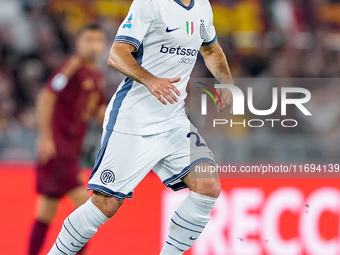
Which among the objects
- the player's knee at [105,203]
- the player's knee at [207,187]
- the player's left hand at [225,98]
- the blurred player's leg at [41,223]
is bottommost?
the blurred player's leg at [41,223]

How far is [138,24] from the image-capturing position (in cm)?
322

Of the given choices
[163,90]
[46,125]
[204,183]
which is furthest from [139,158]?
[46,125]

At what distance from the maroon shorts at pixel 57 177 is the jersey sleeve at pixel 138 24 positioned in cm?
201

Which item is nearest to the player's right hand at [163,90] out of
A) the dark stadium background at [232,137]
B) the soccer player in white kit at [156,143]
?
the soccer player in white kit at [156,143]

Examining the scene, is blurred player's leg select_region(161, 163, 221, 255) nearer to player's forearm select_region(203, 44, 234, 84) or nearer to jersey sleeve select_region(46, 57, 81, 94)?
player's forearm select_region(203, 44, 234, 84)

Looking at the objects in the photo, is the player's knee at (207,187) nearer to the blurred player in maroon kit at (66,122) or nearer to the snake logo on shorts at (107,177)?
the snake logo on shorts at (107,177)

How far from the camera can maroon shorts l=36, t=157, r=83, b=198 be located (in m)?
4.89

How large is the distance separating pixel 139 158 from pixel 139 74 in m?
0.53

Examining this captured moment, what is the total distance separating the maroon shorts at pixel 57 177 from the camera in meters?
4.89

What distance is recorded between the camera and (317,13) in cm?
944

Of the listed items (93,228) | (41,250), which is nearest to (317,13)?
(41,250)

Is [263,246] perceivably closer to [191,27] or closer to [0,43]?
[191,27]

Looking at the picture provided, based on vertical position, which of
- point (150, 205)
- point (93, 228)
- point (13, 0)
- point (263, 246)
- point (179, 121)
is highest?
point (13, 0)

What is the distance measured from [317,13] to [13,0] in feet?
15.8
